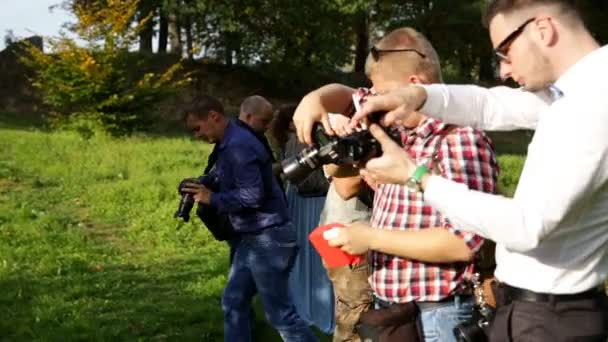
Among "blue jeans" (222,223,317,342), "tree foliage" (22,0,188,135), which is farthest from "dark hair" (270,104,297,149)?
"tree foliage" (22,0,188,135)

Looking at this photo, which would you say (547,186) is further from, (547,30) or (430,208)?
(430,208)

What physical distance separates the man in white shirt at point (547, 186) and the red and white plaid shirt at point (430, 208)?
0.65ft

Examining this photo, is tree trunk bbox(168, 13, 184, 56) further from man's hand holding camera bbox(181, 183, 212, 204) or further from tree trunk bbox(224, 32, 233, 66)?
man's hand holding camera bbox(181, 183, 212, 204)

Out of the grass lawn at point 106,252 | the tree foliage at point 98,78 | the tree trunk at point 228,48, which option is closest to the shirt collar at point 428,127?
the grass lawn at point 106,252

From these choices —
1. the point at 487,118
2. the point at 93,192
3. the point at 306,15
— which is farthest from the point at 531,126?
the point at 306,15

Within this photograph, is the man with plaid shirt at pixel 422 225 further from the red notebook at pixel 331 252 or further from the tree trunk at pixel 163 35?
the tree trunk at pixel 163 35

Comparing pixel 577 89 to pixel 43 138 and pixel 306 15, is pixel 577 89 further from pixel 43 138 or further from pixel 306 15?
pixel 306 15

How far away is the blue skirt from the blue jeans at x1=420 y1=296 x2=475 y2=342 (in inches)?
148

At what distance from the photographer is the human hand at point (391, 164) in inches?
86.4

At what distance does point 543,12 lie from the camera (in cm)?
210

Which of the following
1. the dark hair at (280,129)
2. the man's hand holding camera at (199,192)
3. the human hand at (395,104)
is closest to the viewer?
the human hand at (395,104)

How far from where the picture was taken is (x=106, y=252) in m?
9.23

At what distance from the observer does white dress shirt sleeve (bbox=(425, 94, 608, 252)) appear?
1.90m

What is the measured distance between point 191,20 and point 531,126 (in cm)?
2934
